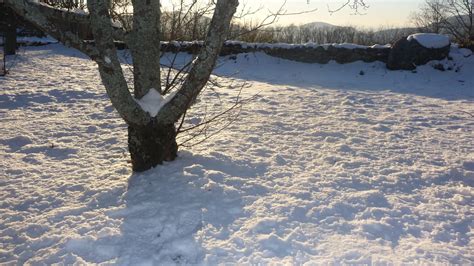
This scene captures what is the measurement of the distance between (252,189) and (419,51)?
7394 millimetres

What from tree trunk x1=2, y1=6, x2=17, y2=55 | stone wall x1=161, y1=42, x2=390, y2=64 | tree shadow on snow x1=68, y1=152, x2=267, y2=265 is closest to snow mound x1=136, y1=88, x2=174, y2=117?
tree shadow on snow x1=68, y1=152, x2=267, y2=265

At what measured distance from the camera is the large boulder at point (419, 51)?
8.94 meters

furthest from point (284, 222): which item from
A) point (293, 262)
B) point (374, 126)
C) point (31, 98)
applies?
point (31, 98)

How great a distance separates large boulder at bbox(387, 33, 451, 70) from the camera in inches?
352

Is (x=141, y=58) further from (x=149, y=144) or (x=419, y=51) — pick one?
(x=419, y=51)

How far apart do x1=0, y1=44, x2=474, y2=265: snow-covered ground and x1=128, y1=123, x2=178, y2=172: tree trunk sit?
0.11 metres

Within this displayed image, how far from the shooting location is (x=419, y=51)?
8.96 meters

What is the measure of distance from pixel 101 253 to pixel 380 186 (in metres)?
2.33

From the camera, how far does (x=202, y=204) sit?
3.03 metres

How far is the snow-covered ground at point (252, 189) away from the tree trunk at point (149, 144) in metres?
0.11

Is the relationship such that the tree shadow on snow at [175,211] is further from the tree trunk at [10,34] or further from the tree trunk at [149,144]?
the tree trunk at [10,34]

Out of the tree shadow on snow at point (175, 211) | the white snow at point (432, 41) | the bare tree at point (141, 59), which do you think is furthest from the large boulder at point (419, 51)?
the bare tree at point (141, 59)

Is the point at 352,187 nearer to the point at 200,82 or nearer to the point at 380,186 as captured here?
A: the point at 380,186

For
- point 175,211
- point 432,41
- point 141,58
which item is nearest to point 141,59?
point 141,58
